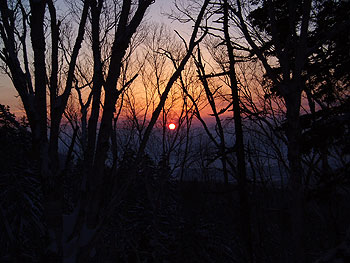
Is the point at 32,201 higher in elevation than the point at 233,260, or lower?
higher

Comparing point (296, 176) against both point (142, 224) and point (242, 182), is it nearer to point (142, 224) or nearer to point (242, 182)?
point (242, 182)

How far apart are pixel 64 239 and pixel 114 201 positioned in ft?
1.42

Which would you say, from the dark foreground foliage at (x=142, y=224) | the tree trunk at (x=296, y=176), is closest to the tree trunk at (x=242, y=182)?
the tree trunk at (x=296, y=176)

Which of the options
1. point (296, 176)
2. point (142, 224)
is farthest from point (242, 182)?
point (142, 224)

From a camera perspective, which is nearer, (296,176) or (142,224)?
(296,176)

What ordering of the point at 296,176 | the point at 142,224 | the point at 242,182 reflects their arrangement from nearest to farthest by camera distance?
the point at 296,176 < the point at 242,182 < the point at 142,224

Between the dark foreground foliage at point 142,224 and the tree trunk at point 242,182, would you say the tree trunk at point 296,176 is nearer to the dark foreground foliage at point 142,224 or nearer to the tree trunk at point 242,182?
the tree trunk at point 242,182

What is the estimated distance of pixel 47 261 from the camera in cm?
177

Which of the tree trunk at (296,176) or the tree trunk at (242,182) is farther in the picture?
the tree trunk at (242,182)

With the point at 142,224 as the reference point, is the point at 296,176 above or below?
above

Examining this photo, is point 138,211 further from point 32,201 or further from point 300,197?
point 300,197

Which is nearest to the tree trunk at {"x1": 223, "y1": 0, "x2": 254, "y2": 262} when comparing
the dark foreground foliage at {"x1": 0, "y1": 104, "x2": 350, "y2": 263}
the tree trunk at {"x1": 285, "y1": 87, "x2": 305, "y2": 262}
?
the tree trunk at {"x1": 285, "y1": 87, "x2": 305, "y2": 262}

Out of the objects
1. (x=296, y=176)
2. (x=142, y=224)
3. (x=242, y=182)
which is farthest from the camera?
(x=142, y=224)

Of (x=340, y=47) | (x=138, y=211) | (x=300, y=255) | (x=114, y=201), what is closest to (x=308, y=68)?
Answer: (x=340, y=47)
